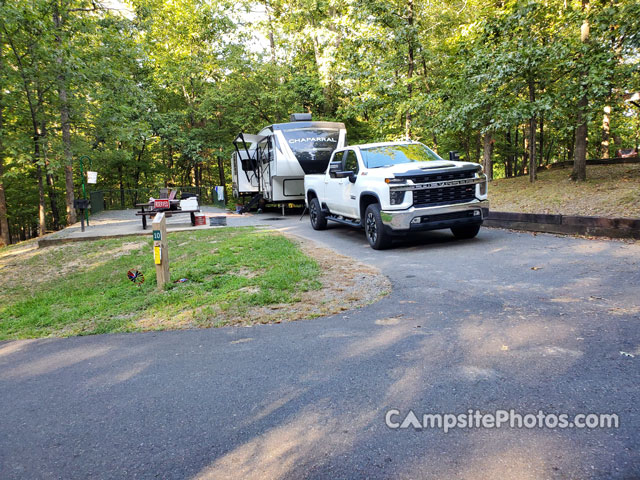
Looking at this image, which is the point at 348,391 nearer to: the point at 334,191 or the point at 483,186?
the point at 483,186

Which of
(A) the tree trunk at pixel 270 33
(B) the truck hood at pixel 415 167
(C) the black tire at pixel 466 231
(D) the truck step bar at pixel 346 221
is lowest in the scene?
(C) the black tire at pixel 466 231

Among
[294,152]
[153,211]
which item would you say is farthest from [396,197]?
[153,211]

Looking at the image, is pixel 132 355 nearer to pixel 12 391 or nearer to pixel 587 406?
pixel 12 391

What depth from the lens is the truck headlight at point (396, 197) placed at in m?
8.18

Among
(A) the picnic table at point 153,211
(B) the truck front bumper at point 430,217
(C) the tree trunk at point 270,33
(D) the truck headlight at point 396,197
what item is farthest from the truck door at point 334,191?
(C) the tree trunk at point 270,33

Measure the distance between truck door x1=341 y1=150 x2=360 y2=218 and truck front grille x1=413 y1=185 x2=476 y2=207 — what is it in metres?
1.54

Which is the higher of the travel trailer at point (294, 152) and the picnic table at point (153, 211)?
the travel trailer at point (294, 152)

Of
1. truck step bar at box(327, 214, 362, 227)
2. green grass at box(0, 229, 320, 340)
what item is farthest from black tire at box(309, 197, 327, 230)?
green grass at box(0, 229, 320, 340)

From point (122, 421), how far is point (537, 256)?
21.2 ft

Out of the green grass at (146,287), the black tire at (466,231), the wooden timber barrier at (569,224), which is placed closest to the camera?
the green grass at (146,287)

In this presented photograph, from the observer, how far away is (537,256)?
23.1 feet

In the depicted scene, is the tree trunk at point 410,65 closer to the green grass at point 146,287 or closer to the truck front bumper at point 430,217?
the truck front bumper at point 430,217

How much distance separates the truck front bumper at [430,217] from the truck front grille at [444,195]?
125mm

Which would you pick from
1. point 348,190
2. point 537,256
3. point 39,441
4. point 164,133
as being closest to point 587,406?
point 39,441
